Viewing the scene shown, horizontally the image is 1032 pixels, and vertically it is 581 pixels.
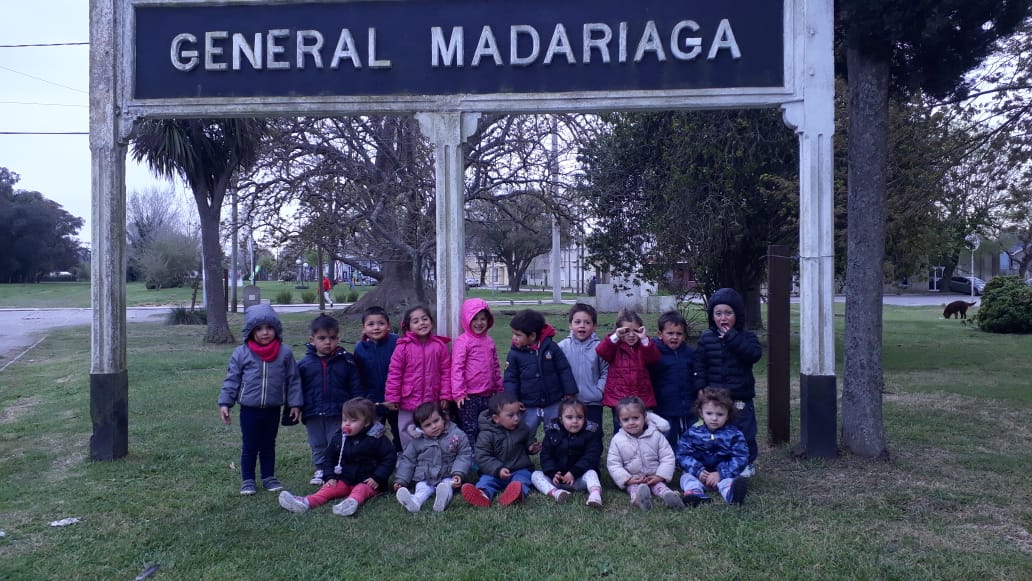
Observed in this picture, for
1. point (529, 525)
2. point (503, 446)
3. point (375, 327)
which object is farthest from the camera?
point (375, 327)

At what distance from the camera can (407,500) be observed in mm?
5113

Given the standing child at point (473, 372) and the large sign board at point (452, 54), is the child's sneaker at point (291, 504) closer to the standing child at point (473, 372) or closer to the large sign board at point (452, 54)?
the standing child at point (473, 372)

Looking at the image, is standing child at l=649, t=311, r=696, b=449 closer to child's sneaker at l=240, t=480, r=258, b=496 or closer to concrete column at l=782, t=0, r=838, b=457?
concrete column at l=782, t=0, r=838, b=457

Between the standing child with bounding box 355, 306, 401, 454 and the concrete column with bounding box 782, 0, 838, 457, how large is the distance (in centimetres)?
308

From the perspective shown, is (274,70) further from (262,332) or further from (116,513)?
(116,513)

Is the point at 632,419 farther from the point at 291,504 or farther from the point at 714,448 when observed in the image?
the point at 291,504

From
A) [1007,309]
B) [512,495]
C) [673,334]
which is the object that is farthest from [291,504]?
[1007,309]

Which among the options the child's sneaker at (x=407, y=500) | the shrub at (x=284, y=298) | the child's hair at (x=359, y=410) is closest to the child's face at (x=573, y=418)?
the child's sneaker at (x=407, y=500)

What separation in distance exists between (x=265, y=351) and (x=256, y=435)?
1.92 feet

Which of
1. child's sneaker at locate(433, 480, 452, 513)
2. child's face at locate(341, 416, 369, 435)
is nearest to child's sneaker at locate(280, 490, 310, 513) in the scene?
child's face at locate(341, 416, 369, 435)

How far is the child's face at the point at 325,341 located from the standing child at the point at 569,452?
5.50 feet

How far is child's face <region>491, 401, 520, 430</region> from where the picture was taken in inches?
219

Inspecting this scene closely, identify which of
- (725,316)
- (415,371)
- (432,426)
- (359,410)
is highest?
(725,316)

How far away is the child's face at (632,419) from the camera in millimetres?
5387
